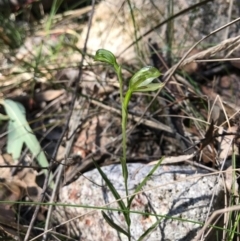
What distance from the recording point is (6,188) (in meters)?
1.87

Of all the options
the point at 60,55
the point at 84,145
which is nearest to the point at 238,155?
the point at 84,145

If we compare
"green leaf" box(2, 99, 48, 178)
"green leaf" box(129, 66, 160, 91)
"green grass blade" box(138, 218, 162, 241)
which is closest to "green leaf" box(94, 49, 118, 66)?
"green leaf" box(129, 66, 160, 91)

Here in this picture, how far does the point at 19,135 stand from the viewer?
2068 mm

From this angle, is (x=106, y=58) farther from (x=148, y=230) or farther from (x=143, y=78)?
(x=148, y=230)

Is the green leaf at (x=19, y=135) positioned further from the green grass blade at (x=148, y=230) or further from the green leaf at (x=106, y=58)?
the green leaf at (x=106, y=58)

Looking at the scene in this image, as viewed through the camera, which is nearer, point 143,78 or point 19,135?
point 143,78

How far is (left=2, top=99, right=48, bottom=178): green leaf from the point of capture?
6.52 feet

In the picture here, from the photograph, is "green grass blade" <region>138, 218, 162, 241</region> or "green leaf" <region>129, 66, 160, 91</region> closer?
"green leaf" <region>129, 66, 160, 91</region>

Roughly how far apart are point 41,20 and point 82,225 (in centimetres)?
172

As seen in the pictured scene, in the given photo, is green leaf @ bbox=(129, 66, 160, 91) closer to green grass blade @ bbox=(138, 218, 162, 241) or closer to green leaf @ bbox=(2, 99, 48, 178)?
green grass blade @ bbox=(138, 218, 162, 241)

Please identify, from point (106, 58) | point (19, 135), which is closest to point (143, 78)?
point (106, 58)

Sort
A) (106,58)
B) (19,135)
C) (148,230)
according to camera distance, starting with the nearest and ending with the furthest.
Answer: (106,58) → (148,230) → (19,135)

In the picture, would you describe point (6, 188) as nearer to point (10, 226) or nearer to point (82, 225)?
point (10, 226)

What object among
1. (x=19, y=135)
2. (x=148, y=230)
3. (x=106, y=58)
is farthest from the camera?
(x=19, y=135)
